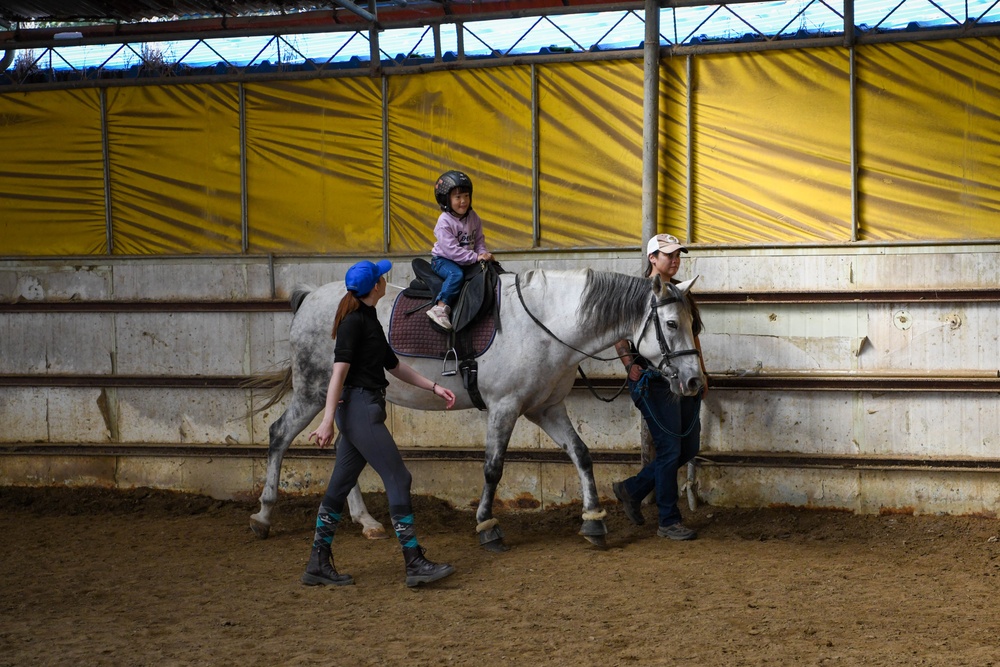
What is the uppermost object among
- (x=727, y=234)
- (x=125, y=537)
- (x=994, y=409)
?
(x=727, y=234)

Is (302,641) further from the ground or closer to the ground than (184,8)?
closer to the ground

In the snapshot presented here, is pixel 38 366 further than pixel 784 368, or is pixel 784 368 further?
pixel 38 366

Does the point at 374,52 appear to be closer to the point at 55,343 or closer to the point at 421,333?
the point at 421,333

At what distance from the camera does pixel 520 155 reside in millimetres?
7508

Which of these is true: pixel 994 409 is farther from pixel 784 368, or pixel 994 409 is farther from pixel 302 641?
pixel 302 641

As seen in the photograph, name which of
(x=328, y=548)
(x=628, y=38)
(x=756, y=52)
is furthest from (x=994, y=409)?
(x=328, y=548)

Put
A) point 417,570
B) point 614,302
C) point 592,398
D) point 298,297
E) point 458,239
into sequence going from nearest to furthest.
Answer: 1. point 417,570
2. point 614,302
3. point 458,239
4. point 298,297
5. point 592,398

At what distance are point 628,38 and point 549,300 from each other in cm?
241

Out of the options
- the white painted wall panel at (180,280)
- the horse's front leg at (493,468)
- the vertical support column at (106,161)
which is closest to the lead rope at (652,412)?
the horse's front leg at (493,468)

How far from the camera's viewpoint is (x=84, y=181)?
26.8 feet

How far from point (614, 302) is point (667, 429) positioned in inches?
35.5

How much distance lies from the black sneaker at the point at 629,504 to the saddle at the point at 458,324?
112 centimetres

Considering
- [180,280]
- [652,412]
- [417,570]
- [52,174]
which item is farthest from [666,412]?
[52,174]

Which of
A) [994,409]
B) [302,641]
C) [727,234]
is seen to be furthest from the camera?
[727,234]
